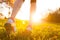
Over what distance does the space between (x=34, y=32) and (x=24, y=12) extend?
0.23m

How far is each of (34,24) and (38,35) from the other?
0.40 feet

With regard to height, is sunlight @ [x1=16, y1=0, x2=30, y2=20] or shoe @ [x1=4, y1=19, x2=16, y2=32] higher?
sunlight @ [x1=16, y1=0, x2=30, y2=20]

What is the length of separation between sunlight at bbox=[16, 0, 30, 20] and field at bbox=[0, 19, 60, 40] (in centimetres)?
4

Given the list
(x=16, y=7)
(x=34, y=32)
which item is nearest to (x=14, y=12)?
(x=16, y=7)

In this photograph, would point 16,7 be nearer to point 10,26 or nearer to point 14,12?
point 14,12

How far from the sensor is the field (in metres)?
1.92

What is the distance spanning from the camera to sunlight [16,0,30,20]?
197 centimetres

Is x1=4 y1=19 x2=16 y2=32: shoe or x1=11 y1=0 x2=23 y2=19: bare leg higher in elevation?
x1=11 y1=0 x2=23 y2=19: bare leg

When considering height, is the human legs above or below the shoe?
above

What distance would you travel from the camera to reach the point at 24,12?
6.49ft

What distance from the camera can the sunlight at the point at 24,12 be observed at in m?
1.97

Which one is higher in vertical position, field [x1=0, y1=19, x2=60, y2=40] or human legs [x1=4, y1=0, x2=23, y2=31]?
human legs [x1=4, y1=0, x2=23, y2=31]

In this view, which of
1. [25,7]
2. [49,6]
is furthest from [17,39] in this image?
[49,6]

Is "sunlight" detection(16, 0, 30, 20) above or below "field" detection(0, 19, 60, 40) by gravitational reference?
above
